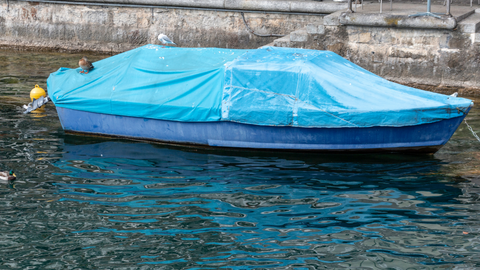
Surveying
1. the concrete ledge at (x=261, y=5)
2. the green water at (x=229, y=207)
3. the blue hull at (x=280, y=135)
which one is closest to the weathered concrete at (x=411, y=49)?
the concrete ledge at (x=261, y=5)

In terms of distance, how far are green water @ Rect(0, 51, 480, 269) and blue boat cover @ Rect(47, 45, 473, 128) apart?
68 centimetres

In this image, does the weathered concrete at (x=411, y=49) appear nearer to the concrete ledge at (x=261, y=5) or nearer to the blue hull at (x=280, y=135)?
the concrete ledge at (x=261, y=5)

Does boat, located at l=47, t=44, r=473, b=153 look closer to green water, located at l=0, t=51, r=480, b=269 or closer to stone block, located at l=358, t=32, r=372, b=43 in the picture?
green water, located at l=0, t=51, r=480, b=269

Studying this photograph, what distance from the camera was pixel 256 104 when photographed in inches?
337

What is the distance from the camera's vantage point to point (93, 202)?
681cm

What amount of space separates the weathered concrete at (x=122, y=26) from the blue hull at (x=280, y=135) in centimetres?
697

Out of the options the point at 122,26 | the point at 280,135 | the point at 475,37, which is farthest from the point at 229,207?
the point at 122,26

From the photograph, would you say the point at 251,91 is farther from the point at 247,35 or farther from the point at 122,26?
the point at 122,26

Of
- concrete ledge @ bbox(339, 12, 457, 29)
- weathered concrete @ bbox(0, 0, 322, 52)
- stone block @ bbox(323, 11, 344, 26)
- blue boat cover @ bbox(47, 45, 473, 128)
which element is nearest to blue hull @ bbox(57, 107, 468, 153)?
blue boat cover @ bbox(47, 45, 473, 128)

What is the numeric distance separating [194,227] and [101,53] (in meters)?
11.6

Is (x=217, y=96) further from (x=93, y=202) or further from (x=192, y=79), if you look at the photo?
(x=93, y=202)

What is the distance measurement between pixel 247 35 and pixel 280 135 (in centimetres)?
748

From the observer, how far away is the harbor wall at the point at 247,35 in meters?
12.0

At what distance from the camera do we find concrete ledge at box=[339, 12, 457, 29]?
11.6 m
